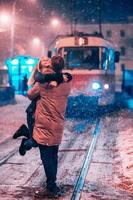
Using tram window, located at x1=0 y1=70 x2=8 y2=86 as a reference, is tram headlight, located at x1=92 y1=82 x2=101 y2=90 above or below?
above

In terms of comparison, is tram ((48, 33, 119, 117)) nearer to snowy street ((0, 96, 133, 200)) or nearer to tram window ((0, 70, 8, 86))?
snowy street ((0, 96, 133, 200))

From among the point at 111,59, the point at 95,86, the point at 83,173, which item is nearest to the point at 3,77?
the point at 111,59

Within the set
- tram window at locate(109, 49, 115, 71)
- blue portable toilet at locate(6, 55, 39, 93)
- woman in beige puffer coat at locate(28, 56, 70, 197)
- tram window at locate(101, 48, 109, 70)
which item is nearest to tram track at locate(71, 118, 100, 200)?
woman in beige puffer coat at locate(28, 56, 70, 197)

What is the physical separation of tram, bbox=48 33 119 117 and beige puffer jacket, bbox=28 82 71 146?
357 inches

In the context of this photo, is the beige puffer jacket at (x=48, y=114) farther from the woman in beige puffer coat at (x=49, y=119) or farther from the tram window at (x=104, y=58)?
the tram window at (x=104, y=58)

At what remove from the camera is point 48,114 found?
5336 mm

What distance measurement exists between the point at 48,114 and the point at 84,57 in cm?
976

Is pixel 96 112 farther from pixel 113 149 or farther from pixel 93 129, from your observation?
pixel 113 149

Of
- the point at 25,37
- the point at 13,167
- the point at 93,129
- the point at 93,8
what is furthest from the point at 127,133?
the point at 93,8

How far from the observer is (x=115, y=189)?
5961mm

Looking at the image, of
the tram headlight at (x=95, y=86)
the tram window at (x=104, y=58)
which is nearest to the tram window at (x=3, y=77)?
the tram window at (x=104, y=58)

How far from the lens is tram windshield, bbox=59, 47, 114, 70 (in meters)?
14.8

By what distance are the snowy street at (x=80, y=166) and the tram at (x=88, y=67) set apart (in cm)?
245

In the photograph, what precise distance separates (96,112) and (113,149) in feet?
23.0
